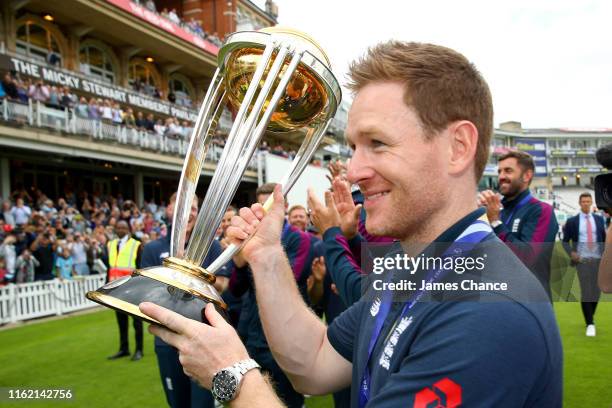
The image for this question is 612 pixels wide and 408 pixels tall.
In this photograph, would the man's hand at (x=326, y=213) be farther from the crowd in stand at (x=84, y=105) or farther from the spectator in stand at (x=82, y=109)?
the spectator in stand at (x=82, y=109)

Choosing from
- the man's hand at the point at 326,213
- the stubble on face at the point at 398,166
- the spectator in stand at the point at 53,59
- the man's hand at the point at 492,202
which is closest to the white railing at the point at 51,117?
the spectator in stand at the point at 53,59

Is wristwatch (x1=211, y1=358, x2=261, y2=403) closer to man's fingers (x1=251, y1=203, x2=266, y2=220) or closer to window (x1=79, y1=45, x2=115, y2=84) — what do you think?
man's fingers (x1=251, y1=203, x2=266, y2=220)

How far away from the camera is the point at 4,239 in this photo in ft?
35.9

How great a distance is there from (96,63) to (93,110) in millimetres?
6693

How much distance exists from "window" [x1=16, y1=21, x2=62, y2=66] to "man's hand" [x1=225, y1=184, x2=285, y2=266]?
20.0 metres

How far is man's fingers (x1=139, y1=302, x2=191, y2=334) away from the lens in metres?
1.27

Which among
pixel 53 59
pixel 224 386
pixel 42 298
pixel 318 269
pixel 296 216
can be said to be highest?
pixel 53 59

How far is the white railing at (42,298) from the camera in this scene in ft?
31.7

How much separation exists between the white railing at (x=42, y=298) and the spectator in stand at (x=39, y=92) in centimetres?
661

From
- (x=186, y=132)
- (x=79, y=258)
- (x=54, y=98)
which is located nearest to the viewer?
(x=79, y=258)

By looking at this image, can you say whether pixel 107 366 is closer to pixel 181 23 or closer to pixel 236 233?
pixel 236 233

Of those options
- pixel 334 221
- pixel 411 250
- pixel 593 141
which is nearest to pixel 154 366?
pixel 334 221

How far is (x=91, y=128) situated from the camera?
17.3 m

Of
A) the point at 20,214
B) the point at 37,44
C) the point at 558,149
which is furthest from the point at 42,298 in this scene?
the point at 558,149
